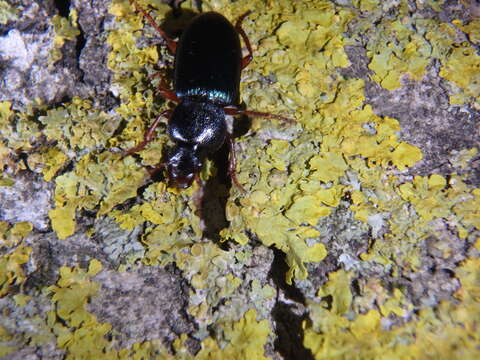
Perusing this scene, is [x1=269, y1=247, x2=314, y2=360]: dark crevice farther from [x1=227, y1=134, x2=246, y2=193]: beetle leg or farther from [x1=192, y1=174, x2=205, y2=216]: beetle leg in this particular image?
[x1=192, y1=174, x2=205, y2=216]: beetle leg

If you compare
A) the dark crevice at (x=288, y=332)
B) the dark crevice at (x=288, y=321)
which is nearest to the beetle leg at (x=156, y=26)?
the dark crevice at (x=288, y=321)

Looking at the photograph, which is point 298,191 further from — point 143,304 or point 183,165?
point 143,304

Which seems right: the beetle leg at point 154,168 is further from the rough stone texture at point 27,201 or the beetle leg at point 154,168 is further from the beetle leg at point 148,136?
the rough stone texture at point 27,201

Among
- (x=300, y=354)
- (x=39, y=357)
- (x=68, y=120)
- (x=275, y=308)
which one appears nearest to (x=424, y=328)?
(x=300, y=354)

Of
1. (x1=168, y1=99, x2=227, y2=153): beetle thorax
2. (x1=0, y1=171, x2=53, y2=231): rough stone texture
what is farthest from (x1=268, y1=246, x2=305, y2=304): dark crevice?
(x1=0, y1=171, x2=53, y2=231): rough stone texture

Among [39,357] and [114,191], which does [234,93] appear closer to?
[114,191]

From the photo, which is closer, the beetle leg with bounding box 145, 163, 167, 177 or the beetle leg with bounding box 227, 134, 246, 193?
the beetle leg with bounding box 227, 134, 246, 193

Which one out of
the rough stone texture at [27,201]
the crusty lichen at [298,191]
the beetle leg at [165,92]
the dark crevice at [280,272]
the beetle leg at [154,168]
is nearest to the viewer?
the crusty lichen at [298,191]

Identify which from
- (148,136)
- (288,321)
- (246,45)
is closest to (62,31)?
(148,136)
